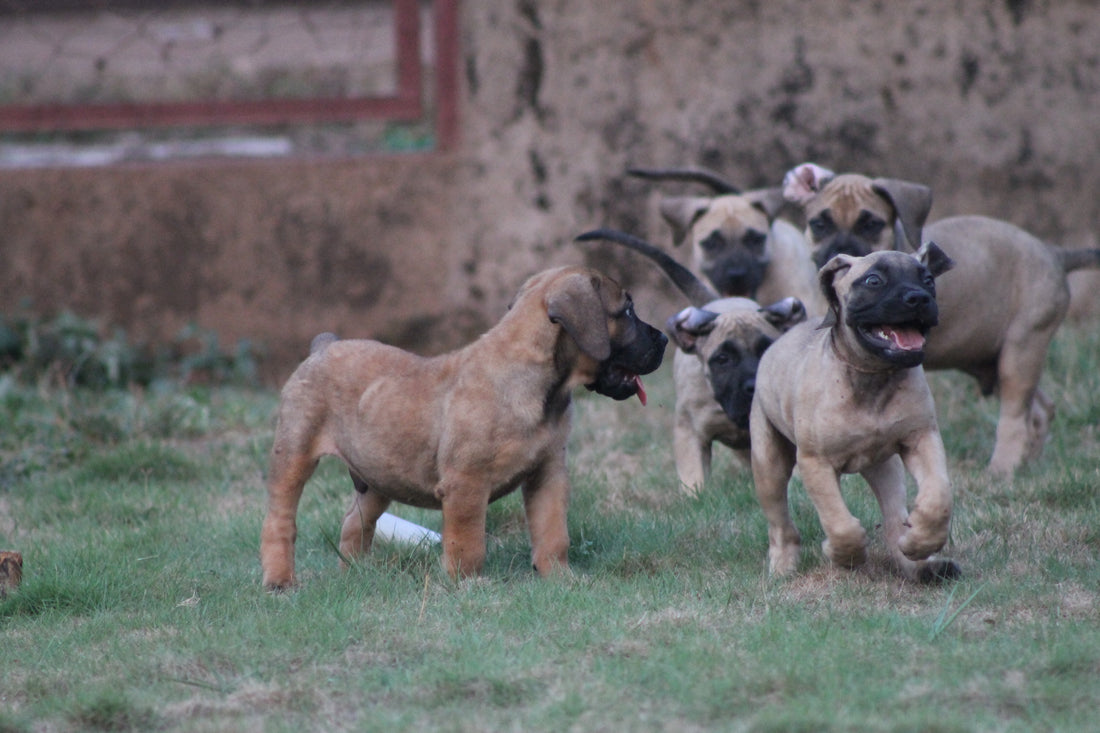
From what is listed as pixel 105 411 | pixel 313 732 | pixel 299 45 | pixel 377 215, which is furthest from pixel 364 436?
pixel 299 45

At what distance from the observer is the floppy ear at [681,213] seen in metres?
8.29

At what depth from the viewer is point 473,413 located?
4949 mm

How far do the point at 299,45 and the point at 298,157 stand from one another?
261 cm

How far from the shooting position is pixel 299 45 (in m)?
11.6

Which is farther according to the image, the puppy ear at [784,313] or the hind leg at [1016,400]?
the hind leg at [1016,400]

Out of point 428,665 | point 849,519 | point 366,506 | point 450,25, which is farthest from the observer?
point 450,25

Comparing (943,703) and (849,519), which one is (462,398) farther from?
(943,703)

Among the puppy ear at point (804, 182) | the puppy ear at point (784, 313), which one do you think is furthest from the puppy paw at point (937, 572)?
the puppy ear at point (804, 182)

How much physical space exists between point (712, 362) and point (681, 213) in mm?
2314

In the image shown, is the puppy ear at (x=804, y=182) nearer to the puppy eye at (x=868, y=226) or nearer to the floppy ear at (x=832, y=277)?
the puppy eye at (x=868, y=226)

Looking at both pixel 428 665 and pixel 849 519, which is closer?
pixel 428 665

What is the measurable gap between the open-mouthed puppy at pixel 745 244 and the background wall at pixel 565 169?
0.92 metres

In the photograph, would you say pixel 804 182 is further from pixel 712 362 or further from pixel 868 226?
pixel 712 362

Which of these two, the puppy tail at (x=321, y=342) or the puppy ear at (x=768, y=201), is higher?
the puppy ear at (x=768, y=201)
